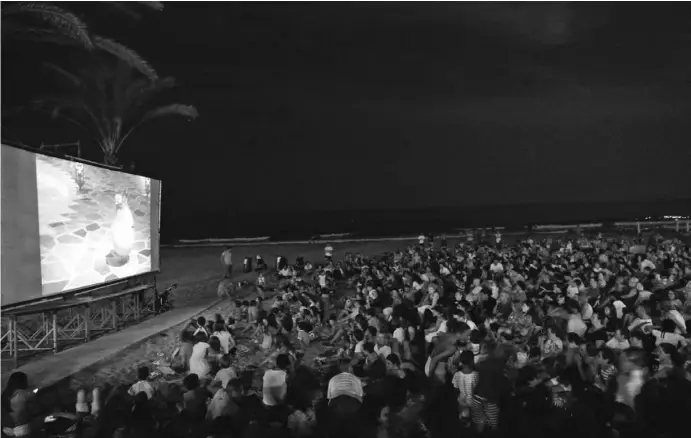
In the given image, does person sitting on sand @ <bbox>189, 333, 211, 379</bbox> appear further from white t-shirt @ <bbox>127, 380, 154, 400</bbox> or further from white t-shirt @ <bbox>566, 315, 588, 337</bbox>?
white t-shirt @ <bbox>566, 315, 588, 337</bbox>

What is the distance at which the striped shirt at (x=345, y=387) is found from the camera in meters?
6.40

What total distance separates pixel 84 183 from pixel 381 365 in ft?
26.9

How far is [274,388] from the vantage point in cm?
695

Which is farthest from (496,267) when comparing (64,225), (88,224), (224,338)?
(64,225)

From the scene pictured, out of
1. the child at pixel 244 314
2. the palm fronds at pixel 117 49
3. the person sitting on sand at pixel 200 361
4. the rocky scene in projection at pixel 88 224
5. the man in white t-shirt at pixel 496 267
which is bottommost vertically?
the child at pixel 244 314

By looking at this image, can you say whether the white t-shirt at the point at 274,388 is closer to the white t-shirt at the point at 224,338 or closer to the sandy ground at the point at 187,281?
the white t-shirt at the point at 224,338

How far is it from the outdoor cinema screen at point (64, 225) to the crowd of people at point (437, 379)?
2.85m

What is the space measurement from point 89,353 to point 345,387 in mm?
6979

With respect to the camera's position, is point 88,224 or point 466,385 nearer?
point 466,385

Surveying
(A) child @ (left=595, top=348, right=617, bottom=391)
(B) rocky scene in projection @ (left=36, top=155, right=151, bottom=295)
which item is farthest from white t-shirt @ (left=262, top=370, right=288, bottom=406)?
(B) rocky scene in projection @ (left=36, top=155, right=151, bottom=295)

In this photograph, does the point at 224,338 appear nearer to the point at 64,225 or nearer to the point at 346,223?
the point at 64,225

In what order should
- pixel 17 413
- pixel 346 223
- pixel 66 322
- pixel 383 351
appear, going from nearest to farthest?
pixel 17 413, pixel 383 351, pixel 66 322, pixel 346 223

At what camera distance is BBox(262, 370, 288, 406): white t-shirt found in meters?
6.93

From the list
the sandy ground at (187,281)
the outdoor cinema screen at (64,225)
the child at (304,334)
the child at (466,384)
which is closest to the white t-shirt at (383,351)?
the child at (466,384)
